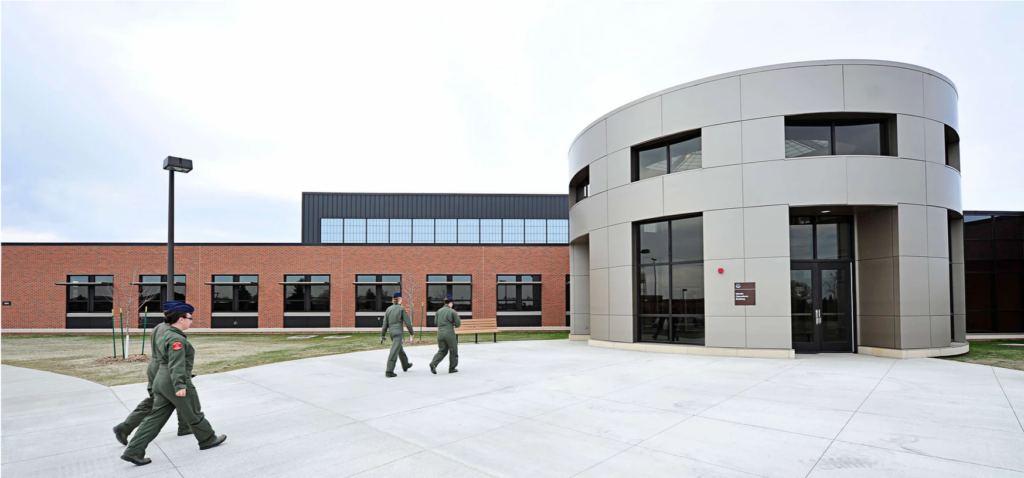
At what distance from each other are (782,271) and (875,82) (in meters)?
5.70

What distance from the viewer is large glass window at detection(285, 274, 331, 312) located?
3098 centimetres

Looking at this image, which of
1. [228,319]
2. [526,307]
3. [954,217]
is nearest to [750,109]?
[954,217]

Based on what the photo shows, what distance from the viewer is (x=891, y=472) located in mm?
4941

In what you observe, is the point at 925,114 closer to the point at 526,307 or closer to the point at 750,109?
the point at 750,109

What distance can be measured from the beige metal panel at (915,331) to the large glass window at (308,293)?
2762cm

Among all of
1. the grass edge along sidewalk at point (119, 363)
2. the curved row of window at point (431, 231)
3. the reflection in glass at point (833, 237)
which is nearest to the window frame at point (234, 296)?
the curved row of window at point (431, 231)

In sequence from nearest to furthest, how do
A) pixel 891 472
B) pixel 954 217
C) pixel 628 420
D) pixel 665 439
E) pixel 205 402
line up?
pixel 891 472, pixel 665 439, pixel 628 420, pixel 205 402, pixel 954 217

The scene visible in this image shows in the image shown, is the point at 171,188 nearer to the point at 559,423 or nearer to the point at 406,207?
the point at 559,423

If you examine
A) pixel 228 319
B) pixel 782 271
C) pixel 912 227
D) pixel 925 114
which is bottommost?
pixel 228 319

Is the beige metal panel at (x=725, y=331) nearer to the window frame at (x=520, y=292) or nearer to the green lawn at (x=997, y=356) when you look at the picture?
the green lawn at (x=997, y=356)

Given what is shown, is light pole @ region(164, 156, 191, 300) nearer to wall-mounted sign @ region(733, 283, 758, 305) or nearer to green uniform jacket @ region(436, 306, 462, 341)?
green uniform jacket @ region(436, 306, 462, 341)

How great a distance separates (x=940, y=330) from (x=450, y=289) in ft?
77.7

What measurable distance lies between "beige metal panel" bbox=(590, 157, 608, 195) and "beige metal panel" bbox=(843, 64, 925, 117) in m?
7.07

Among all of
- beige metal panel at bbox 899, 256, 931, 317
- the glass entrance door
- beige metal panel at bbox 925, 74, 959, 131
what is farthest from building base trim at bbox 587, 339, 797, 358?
beige metal panel at bbox 925, 74, 959, 131
